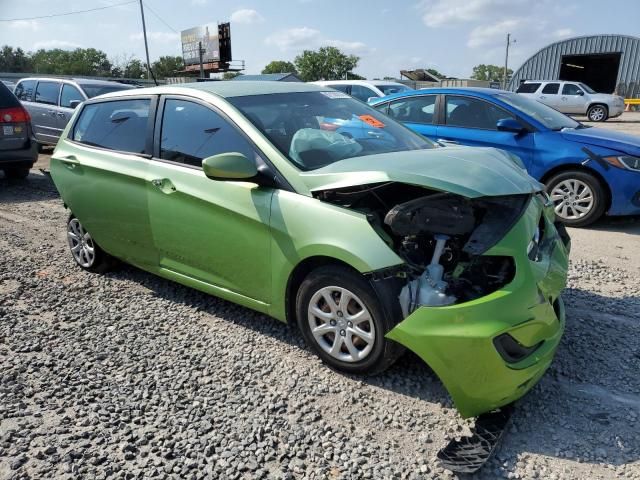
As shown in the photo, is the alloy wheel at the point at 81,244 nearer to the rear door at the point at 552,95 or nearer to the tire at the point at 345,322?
the tire at the point at 345,322

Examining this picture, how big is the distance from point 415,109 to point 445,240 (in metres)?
5.01

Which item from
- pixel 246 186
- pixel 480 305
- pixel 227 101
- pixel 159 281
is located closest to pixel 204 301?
pixel 159 281

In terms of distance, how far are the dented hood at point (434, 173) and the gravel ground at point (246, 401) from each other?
1138 mm

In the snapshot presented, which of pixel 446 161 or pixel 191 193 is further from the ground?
pixel 446 161

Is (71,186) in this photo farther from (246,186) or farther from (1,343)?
(246,186)

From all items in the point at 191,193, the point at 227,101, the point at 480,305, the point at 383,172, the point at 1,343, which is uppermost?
the point at 227,101

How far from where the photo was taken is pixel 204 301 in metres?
4.17

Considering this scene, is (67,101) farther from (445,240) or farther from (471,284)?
(471,284)

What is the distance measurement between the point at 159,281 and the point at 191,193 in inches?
57.4

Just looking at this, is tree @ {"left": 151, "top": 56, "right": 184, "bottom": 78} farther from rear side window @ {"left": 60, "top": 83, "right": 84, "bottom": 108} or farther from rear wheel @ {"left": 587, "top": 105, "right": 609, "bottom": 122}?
rear side window @ {"left": 60, "top": 83, "right": 84, "bottom": 108}

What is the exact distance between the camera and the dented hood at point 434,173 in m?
2.71

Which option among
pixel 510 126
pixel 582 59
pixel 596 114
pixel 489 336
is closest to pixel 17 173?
pixel 510 126

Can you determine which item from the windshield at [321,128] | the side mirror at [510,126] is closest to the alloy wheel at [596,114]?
the side mirror at [510,126]

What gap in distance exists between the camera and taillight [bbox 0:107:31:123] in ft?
27.0
